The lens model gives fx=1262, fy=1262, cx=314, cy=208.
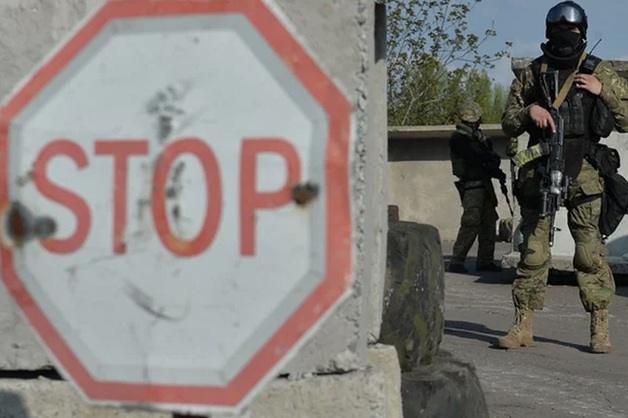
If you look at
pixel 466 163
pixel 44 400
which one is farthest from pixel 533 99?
pixel 466 163

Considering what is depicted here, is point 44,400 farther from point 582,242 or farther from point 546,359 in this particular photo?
point 582,242

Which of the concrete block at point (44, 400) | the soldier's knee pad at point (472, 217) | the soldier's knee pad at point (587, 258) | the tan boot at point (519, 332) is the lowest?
the tan boot at point (519, 332)

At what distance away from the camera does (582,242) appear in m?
7.46

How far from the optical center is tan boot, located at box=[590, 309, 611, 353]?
7.53 meters

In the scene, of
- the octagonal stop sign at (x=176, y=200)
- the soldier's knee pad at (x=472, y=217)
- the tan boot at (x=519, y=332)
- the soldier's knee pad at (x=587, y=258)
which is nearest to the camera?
the octagonal stop sign at (x=176, y=200)

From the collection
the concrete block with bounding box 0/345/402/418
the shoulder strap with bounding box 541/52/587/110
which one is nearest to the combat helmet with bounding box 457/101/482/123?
the shoulder strap with bounding box 541/52/587/110

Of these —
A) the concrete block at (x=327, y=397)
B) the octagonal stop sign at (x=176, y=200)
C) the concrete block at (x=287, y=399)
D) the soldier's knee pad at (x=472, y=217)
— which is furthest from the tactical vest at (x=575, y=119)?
the soldier's knee pad at (x=472, y=217)

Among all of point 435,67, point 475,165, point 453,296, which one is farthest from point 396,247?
point 435,67

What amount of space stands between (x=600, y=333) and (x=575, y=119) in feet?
4.25

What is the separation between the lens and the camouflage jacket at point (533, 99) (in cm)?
729

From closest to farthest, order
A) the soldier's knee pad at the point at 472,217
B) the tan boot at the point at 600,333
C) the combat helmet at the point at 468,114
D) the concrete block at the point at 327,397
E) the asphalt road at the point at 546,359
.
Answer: the concrete block at the point at 327,397 → the asphalt road at the point at 546,359 → the tan boot at the point at 600,333 → the combat helmet at the point at 468,114 → the soldier's knee pad at the point at 472,217

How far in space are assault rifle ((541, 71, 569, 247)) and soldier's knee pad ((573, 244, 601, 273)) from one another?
0.30m

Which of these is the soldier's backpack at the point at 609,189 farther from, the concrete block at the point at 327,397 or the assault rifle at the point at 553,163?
the concrete block at the point at 327,397

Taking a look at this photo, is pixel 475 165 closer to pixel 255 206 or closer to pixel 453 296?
pixel 453 296
